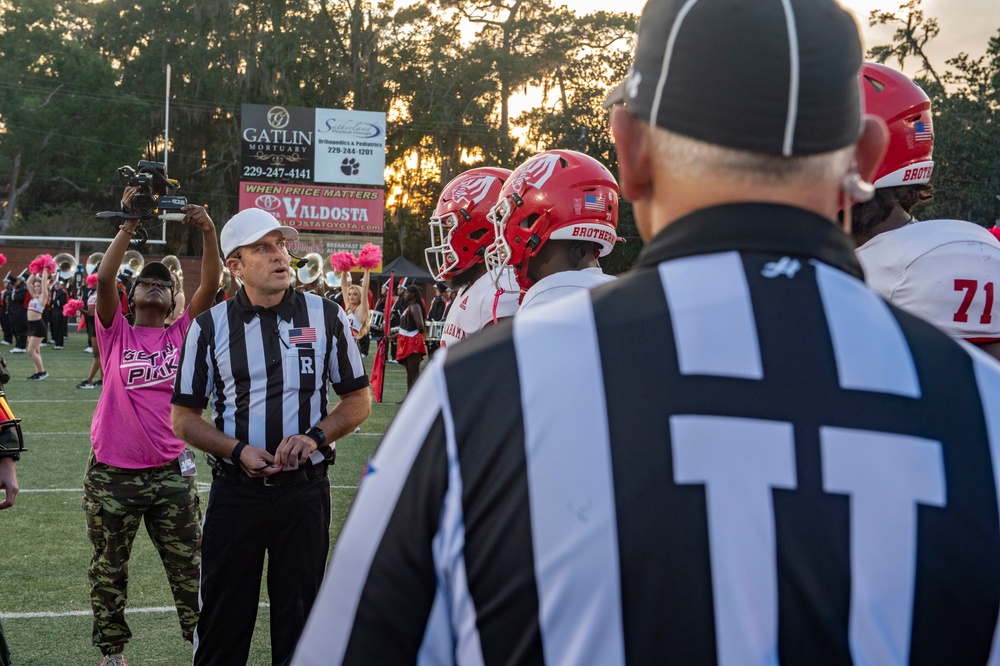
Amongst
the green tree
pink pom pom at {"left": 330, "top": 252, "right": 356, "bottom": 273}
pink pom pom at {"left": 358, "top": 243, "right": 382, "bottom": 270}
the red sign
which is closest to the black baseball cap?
pink pom pom at {"left": 358, "top": 243, "right": 382, "bottom": 270}

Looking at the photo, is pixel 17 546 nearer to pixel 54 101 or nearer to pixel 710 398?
pixel 710 398

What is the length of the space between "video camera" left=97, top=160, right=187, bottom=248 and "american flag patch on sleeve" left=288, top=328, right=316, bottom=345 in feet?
3.19

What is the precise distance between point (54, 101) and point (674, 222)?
57.2 m

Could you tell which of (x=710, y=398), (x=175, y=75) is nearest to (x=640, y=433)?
(x=710, y=398)

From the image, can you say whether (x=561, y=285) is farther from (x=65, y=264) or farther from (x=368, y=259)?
(x=65, y=264)

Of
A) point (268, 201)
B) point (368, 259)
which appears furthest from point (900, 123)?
point (268, 201)

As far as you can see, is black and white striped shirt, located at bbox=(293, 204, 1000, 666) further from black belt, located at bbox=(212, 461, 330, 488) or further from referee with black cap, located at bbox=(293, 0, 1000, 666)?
black belt, located at bbox=(212, 461, 330, 488)

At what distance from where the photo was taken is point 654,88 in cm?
120

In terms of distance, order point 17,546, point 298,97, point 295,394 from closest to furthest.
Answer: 1. point 295,394
2. point 17,546
3. point 298,97

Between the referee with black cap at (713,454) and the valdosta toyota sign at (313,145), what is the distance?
112 feet

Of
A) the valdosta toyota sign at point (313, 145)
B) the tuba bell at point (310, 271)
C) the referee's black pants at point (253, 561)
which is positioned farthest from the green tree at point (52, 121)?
the referee's black pants at point (253, 561)

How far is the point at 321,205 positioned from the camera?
113 feet

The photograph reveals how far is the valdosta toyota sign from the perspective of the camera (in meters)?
34.1

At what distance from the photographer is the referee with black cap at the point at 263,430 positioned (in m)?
4.56
